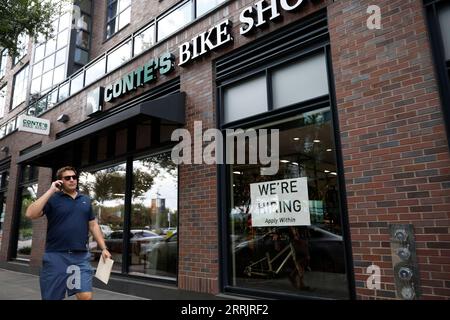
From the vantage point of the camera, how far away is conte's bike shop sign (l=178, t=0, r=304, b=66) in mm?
5660

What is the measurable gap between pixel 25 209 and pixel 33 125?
355 cm

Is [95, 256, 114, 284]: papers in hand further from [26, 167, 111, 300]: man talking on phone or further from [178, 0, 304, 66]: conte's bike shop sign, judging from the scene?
[178, 0, 304, 66]: conte's bike shop sign

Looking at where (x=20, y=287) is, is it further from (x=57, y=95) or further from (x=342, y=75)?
(x=342, y=75)

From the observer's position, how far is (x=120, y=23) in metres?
11.6

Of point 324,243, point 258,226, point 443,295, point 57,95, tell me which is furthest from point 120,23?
point 443,295

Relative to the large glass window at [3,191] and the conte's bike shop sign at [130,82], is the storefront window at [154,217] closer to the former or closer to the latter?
the conte's bike shop sign at [130,82]

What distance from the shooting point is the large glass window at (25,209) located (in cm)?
1189

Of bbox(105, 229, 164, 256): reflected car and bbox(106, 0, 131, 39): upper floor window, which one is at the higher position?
bbox(106, 0, 131, 39): upper floor window

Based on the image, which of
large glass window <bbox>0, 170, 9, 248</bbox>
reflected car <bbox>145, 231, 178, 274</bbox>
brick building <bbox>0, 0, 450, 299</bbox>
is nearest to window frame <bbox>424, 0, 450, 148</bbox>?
brick building <bbox>0, 0, 450, 299</bbox>

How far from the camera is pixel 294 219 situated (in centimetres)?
514

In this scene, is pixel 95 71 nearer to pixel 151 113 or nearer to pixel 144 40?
pixel 144 40

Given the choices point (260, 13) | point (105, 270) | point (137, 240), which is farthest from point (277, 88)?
point (137, 240)

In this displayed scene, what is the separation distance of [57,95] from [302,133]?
940cm

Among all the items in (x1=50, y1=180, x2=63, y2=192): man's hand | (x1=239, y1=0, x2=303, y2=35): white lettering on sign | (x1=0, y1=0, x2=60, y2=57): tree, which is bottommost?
(x1=50, y1=180, x2=63, y2=192): man's hand
